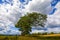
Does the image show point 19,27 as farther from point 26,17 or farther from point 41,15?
point 41,15

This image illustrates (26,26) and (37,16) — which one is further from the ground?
(37,16)

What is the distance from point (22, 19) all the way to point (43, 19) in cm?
1132

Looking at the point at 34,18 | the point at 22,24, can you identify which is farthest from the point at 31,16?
the point at 22,24

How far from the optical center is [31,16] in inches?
3780

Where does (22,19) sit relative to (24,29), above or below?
above

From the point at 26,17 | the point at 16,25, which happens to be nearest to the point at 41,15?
the point at 26,17

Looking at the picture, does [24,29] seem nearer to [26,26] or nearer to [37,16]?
[26,26]

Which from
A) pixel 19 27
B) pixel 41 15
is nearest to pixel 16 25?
pixel 19 27

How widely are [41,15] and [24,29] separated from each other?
13.6 m

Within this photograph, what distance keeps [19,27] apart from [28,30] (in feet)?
26.9

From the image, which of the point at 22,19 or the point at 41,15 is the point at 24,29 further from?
the point at 41,15

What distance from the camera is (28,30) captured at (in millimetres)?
87625

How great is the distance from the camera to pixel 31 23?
9238 centimetres

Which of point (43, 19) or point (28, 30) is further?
point (43, 19)
